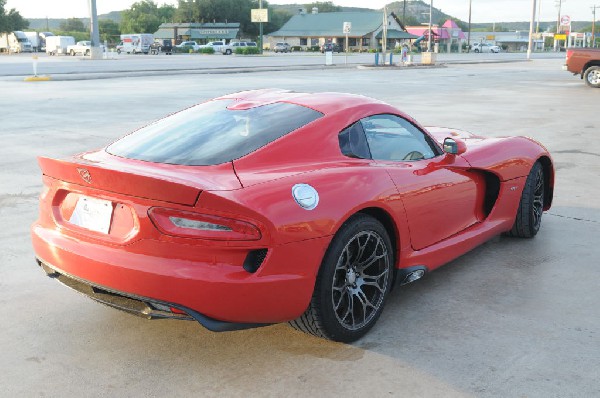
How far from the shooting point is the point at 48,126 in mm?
12695

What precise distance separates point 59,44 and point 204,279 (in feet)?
231

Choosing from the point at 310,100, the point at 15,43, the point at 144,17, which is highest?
the point at 144,17

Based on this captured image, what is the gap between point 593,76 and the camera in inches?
973

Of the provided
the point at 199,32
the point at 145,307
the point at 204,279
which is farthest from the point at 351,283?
the point at 199,32

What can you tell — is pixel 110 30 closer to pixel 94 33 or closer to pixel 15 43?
pixel 15 43

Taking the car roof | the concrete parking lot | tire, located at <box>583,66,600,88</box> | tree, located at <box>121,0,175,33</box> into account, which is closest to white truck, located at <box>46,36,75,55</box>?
tire, located at <box>583,66,600,88</box>

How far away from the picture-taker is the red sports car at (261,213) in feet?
10.3

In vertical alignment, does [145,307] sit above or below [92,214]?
below

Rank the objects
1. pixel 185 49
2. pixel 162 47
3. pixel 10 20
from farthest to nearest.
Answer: pixel 10 20 → pixel 185 49 → pixel 162 47

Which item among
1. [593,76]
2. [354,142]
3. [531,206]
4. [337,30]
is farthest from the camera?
[337,30]

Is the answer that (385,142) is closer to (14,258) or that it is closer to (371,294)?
(371,294)

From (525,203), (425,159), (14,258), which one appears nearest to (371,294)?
(425,159)

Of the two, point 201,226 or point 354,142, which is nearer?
point 201,226

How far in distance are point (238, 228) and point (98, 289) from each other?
2.81ft
